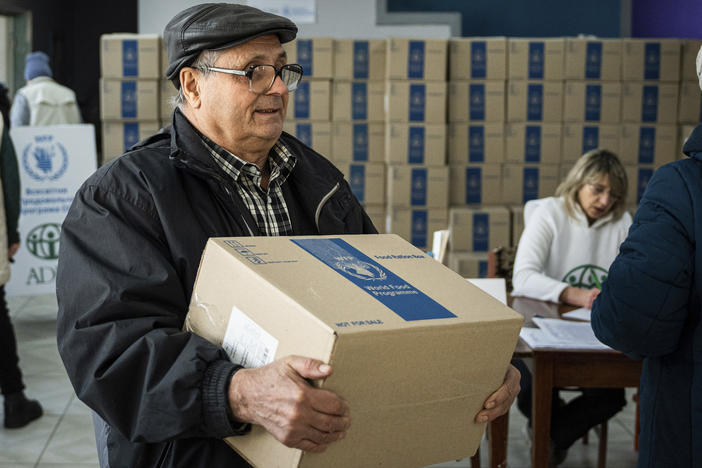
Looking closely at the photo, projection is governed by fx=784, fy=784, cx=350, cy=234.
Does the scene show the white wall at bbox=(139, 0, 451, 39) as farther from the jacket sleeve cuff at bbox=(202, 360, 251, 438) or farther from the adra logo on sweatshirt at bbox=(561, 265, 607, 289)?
the jacket sleeve cuff at bbox=(202, 360, 251, 438)

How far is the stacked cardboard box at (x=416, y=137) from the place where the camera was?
4738 mm

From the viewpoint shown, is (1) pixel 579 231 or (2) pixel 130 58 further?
(2) pixel 130 58

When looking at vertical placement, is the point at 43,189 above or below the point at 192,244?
below

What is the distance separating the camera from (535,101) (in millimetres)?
4828

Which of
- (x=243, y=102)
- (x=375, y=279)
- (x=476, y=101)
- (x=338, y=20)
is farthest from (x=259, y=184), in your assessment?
(x=338, y=20)

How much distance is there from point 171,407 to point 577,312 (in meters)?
1.76

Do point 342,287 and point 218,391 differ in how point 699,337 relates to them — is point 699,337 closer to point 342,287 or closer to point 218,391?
point 342,287

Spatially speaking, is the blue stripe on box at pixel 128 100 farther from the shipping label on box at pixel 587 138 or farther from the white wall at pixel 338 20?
the shipping label on box at pixel 587 138

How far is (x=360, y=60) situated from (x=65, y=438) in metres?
2.83

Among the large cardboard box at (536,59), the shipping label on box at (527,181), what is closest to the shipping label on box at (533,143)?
the shipping label on box at (527,181)

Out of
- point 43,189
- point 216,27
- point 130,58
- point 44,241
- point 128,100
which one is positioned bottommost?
point 44,241

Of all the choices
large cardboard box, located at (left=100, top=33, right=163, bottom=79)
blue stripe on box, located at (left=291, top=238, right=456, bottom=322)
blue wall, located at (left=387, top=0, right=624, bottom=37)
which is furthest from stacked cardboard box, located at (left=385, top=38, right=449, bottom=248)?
blue stripe on box, located at (left=291, top=238, right=456, bottom=322)

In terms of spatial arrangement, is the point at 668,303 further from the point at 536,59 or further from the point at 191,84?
the point at 536,59

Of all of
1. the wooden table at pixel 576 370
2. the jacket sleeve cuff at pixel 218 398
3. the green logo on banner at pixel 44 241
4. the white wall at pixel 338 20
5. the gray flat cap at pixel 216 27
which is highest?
the white wall at pixel 338 20
